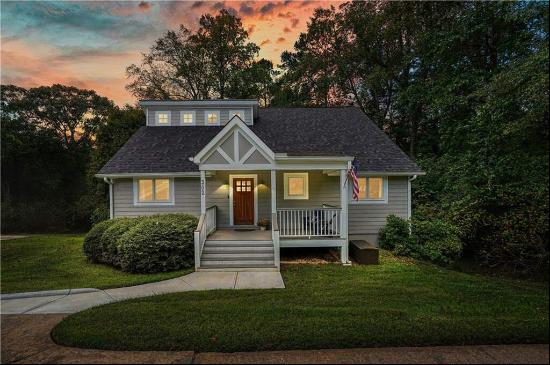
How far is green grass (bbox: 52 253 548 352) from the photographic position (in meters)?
4.23

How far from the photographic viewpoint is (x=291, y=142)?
13398 millimetres

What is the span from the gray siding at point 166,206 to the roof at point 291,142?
60cm

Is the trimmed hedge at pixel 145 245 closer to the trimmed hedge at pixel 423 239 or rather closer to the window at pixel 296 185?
the window at pixel 296 185

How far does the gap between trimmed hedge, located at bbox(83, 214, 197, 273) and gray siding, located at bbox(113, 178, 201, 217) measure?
2.16 metres

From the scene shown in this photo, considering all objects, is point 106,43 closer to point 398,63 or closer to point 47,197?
point 398,63

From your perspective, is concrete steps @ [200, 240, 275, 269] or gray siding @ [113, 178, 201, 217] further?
gray siding @ [113, 178, 201, 217]

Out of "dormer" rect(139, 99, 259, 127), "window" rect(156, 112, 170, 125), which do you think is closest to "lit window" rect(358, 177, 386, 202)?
"dormer" rect(139, 99, 259, 127)

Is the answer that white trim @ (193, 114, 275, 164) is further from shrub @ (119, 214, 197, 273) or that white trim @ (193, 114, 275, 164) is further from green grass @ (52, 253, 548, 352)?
green grass @ (52, 253, 548, 352)

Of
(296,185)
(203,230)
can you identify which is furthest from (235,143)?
(296,185)

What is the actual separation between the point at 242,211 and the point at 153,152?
496 centimetres

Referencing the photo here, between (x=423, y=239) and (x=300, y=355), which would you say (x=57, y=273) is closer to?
(x=300, y=355)

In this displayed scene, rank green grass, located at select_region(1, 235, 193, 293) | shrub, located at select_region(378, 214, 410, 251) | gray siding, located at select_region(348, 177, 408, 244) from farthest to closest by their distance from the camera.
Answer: gray siding, located at select_region(348, 177, 408, 244) < shrub, located at select_region(378, 214, 410, 251) < green grass, located at select_region(1, 235, 193, 293)

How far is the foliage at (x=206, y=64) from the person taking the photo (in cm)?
2536

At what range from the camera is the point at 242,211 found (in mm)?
12328
